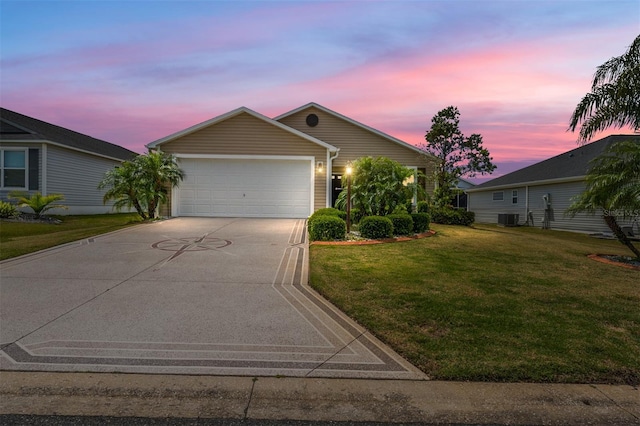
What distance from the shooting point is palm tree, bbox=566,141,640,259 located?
819cm

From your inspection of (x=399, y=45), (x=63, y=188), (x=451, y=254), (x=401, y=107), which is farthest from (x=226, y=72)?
(x=451, y=254)

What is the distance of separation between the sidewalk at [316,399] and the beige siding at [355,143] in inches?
684

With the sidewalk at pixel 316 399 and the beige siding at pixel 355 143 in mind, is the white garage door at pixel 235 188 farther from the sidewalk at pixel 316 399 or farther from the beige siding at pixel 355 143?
the sidewalk at pixel 316 399

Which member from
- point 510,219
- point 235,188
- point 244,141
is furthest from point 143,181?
point 510,219

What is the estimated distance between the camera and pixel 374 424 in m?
2.44

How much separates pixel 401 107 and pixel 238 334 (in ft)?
60.6

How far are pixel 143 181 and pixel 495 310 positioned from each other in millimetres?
13214

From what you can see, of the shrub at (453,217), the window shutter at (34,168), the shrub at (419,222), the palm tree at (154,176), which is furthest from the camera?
the shrub at (453,217)

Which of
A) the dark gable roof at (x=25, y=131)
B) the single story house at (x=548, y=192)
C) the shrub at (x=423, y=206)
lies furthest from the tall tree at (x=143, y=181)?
the single story house at (x=548, y=192)

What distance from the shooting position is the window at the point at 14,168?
57.5 ft

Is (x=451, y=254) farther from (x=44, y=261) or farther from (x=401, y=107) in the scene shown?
(x=401, y=107)

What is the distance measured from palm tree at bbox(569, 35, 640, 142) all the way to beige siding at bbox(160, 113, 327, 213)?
9.60 meters

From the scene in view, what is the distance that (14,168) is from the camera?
691 inches

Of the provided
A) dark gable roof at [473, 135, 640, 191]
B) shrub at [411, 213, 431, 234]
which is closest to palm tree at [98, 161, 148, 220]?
shrub at [411, 213, 431, 234]
